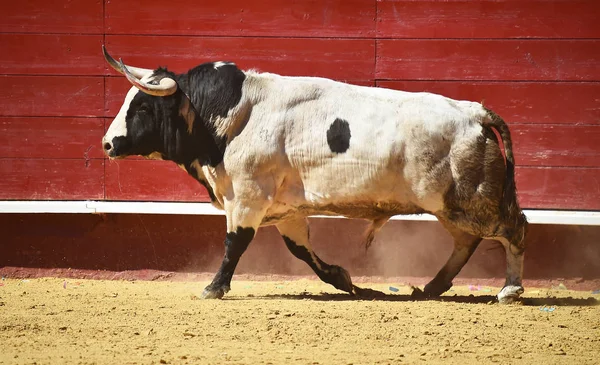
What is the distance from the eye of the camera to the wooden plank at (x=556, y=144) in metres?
8.23

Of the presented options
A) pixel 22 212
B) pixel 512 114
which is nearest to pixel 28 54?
pixel 22 212

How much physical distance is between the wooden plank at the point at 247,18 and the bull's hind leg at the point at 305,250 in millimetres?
1681

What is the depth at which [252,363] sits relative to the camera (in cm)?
495

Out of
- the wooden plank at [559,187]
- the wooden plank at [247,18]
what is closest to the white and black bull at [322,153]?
the wooden plank at [247,18]

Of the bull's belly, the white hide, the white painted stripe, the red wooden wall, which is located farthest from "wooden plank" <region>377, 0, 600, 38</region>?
the bull's belly

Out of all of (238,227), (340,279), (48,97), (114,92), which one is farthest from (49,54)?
(340,279)

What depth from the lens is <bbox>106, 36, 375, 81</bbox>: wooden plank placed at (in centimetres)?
842

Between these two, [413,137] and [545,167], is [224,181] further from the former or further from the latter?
[545,167]

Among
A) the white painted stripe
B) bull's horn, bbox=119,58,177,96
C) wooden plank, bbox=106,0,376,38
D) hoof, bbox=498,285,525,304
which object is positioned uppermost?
wooden plank, bbox=106,0,376,38

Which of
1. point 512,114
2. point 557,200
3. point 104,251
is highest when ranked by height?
point 512,114

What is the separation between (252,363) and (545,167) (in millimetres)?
4124

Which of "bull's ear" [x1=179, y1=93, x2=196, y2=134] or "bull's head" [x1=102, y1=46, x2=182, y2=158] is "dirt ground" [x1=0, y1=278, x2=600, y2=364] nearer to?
"bull's head" [x1=102, y1=46, x2=182, y2=158]

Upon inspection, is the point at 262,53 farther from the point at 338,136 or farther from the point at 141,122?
the point at 338,136

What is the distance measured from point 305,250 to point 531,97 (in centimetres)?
225
